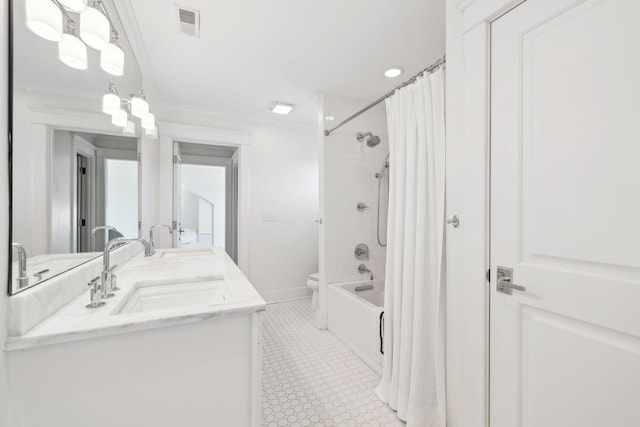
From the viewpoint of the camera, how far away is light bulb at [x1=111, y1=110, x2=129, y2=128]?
1.49 metres

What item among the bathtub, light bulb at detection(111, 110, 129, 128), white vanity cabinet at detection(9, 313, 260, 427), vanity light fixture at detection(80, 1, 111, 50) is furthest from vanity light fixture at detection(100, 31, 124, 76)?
the bathtub

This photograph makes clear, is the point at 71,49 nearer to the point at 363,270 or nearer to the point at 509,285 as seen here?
the point at 509,285

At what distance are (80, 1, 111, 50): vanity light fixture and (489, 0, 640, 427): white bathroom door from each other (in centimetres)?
161

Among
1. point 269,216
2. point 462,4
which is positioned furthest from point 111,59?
point 269,216

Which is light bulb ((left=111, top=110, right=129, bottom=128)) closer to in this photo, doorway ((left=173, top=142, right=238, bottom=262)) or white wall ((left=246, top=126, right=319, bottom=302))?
white wall ((left=246, top=126, right=319, bottom=302))

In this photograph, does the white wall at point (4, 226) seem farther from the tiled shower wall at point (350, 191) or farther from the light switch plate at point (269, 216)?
the light switch plate at point (269, 216)

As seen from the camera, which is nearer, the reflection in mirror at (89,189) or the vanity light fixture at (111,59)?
the reflection in mirror at (89,189)

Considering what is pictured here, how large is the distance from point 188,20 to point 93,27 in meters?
0.86

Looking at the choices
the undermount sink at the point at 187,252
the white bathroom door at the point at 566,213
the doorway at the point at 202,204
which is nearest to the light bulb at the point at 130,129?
the undermount sink at the point at 187,252

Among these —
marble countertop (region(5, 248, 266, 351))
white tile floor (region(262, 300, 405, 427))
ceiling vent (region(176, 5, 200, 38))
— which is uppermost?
ceiling vent (region(176, 5, 200, 38))

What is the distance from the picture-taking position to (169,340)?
929 millimetres

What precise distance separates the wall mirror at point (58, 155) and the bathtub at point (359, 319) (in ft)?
5.66

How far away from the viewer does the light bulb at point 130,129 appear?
167 centimetres

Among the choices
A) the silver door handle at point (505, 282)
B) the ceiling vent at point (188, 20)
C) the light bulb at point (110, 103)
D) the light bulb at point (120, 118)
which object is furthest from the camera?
the ceiling vent at point (188, 20)
